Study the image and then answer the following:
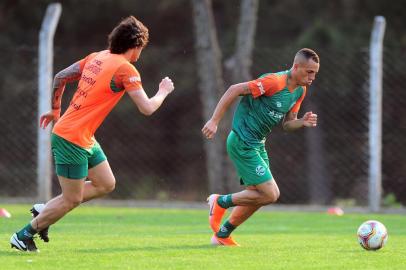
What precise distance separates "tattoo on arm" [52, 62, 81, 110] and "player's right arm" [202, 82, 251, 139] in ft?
3.69

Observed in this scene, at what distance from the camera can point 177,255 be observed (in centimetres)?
764

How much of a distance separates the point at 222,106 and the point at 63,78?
1339 millimetres

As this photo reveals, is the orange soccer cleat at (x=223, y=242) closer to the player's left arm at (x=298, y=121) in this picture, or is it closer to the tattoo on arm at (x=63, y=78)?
the player's left arm at (x=298, y=121)

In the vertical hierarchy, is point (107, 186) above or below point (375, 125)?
above

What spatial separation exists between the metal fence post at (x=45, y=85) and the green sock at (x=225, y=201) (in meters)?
5.56

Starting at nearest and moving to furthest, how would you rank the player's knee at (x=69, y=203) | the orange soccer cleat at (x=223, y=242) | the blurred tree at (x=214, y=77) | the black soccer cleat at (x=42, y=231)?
the player's knee at (x=69, y=203), the black soccer cleat at (x=42, y=231), the orange soccer cleat at (x=223, y=242), the blurred tree at (x=214, y=77)

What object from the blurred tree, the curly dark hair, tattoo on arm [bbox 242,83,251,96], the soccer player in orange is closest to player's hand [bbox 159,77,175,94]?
the soccer player in orange

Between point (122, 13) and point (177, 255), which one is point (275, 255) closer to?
point (177, 255)

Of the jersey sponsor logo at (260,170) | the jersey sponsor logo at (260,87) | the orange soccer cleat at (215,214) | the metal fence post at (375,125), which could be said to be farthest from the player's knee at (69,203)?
the metal fence post at (375,125)

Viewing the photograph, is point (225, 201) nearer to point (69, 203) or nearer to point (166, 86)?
point (166, 86)

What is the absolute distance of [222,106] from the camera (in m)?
8.53

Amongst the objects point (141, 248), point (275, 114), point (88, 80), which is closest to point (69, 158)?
point (88, 80)

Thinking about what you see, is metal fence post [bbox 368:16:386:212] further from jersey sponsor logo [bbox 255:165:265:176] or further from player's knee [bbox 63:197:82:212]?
player's knee [bbox 63:197:82:212]

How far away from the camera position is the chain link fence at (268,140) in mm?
16141
